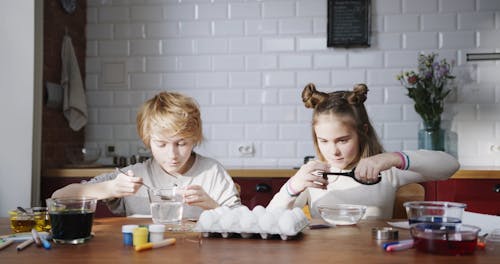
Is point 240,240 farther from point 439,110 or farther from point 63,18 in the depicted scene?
point 63,18

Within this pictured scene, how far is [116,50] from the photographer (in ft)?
12.3

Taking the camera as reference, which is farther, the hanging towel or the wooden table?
the hanging towel

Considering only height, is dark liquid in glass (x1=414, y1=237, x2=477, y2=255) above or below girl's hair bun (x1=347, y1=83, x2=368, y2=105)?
below

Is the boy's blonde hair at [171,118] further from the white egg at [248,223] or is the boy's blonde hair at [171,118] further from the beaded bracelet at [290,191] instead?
the white egg at [248,223]

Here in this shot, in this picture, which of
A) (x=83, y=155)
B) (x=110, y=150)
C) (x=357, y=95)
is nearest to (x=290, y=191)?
(x=357, y=95)

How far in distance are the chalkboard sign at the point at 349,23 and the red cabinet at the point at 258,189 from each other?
0.99 m

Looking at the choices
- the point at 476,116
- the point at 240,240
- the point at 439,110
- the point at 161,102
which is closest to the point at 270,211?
the point at 240,240

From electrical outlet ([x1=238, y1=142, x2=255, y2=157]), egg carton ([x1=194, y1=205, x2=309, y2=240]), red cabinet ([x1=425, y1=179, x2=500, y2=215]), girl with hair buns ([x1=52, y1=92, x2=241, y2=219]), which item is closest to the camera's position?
egg carton ([x1=194, y1=205, x2=309, y2=240])

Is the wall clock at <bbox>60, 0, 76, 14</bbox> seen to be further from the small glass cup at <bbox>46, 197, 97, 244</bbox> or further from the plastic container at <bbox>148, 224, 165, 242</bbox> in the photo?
the plastic container at <bbox>148, 224, 165, 242</bbox>

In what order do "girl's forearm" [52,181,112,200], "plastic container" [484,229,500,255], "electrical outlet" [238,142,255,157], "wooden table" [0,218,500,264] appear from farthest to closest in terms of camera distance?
1. "electrical outlet" [238,142,255,157]
2. "girl's forearm" [52,181,112,200]
3. "plastic container" [484,229,500,255]
4. "wooden table" [0,218,500,264]

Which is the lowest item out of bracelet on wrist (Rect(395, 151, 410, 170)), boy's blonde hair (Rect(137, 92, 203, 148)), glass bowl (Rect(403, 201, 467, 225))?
glass bowl (Rect(403, 201, 467, 225))

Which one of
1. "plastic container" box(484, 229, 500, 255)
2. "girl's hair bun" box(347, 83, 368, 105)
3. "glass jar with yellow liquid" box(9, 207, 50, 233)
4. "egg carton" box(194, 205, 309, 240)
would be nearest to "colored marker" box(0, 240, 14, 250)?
"glass jar with yellow liquid" box(9, 207, 50, 233)

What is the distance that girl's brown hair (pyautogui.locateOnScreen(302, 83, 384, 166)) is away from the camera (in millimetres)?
2281

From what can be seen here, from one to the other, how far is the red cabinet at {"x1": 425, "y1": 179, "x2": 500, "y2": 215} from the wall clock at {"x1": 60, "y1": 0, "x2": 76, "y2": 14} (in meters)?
2.35
